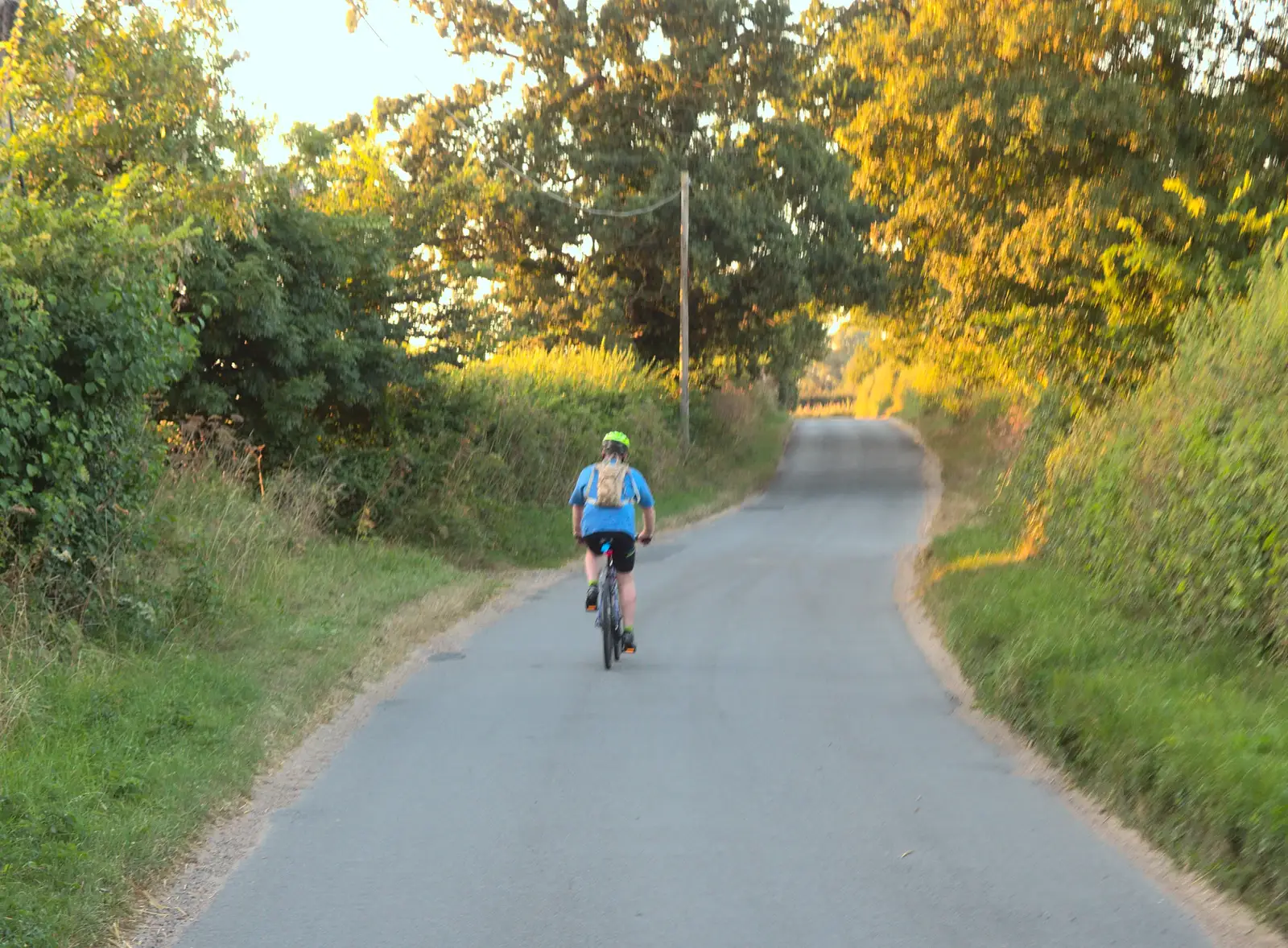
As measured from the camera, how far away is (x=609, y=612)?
1145 cm

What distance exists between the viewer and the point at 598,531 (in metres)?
11.8

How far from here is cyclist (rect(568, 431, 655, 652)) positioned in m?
11.6

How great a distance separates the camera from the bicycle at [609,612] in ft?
37.3

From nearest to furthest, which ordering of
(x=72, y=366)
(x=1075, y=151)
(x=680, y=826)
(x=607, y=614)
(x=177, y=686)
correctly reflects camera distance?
1. (x=680, y=826)
2. (x=177, y=686)
3. (x=72, y=366)
4. (x=607, y=614)
5. (x=1075, y=151)

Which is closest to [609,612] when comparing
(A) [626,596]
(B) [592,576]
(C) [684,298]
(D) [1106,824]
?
(A) [626,596]

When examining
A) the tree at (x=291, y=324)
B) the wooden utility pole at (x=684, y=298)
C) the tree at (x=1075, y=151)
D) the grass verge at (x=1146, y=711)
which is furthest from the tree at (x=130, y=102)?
the wooden utility pole at (x=684, y=298)

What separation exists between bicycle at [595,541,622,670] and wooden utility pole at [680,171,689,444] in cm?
2279

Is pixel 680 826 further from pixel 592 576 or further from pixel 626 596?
pixel 592 576

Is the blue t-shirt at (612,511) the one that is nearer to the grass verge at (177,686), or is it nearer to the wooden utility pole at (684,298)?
the grass verge at (177,686)

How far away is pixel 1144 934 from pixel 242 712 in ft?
18.7

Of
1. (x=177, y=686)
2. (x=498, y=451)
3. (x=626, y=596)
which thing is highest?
(x=498, y=451)

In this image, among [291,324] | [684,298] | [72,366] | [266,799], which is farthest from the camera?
[684,298]

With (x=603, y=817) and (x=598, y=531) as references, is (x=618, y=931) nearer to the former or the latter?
(x=603, y=817)

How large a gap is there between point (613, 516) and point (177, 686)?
419cm
